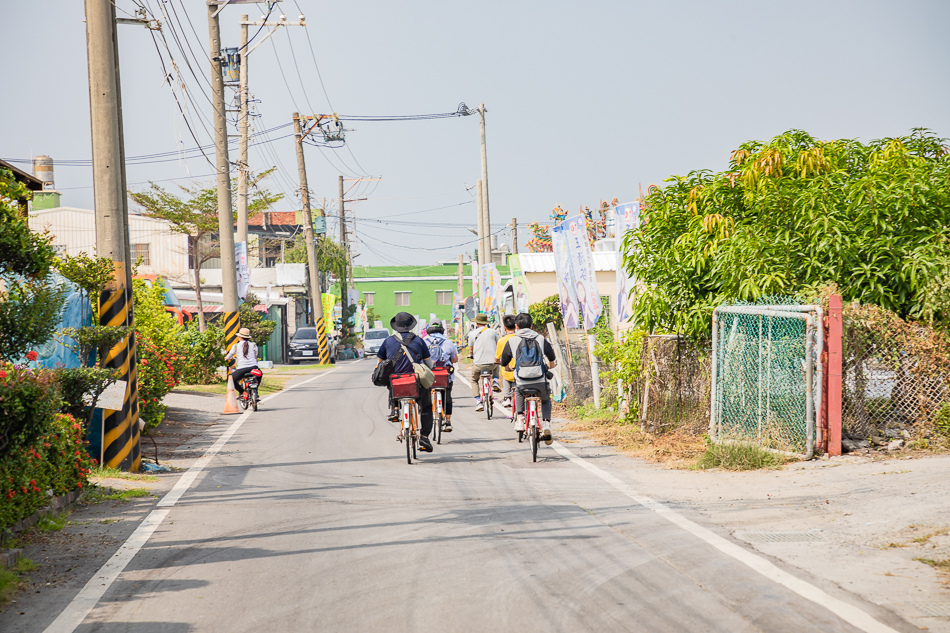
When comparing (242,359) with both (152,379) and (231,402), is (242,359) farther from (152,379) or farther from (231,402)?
(152,379)

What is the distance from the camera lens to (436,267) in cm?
10200

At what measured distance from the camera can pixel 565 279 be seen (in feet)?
57.2

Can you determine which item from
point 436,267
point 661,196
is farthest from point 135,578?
point 436,267

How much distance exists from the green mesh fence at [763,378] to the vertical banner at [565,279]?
5.93 m

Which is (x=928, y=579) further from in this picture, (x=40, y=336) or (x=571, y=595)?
(x=40, y=336)

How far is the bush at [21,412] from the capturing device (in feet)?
18.9

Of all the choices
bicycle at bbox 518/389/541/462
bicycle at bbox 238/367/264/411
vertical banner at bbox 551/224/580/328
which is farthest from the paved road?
bicycle at bbox 238/367/264/411

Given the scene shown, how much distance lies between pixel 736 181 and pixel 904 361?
3694 millimetres

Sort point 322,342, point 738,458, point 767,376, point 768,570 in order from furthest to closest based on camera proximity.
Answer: point 322,342, point 767,376, point 738,458, point 768,570

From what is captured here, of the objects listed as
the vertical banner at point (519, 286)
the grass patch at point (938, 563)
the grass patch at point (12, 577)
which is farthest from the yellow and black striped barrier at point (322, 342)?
the grass patch at point (938, 563)

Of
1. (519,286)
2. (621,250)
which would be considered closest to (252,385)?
(621,250)

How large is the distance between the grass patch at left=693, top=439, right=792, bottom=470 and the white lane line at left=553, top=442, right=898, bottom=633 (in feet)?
4.67

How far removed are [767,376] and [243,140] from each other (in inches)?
919

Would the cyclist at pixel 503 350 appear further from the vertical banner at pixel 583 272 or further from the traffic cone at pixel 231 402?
the traffic cone at pixel 231 402
